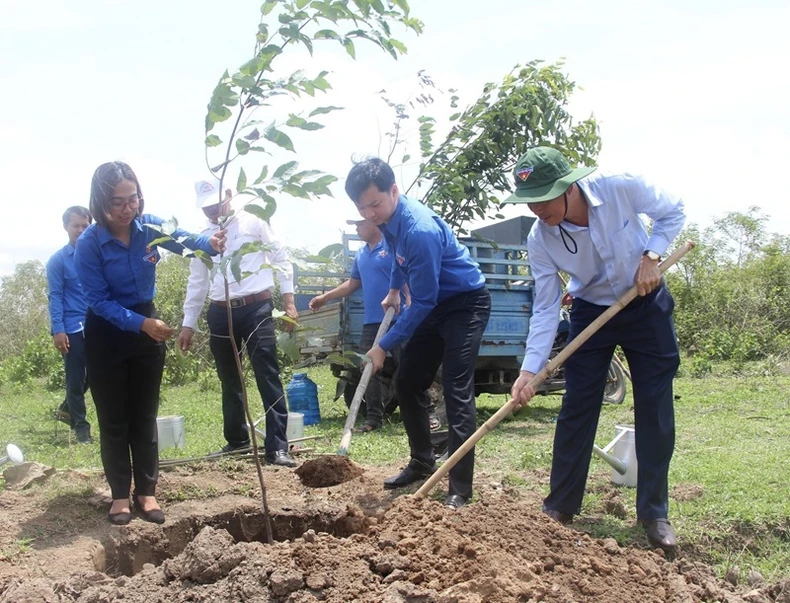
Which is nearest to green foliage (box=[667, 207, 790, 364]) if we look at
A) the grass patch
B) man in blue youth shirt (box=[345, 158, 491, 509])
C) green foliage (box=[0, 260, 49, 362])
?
the grass patch

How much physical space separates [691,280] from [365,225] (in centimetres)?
1234

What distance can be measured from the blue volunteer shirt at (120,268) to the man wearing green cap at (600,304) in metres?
1.70

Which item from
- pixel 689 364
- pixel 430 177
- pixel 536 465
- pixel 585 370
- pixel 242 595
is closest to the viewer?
pixel 242 595

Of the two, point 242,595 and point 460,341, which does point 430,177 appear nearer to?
point 460,341

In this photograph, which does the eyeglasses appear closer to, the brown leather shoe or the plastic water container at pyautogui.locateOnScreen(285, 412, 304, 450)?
the plastic water container at pyautogui.locateOnScreen(285, 412, 304, 450)

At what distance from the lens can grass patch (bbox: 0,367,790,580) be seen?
136 inches

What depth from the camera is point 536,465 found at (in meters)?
4.93

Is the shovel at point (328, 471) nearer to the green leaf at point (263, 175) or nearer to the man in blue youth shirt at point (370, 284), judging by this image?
the man in blue youth shirt at point (370, 284)

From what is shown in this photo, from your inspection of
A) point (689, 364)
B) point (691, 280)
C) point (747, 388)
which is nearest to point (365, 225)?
point (747, 388)

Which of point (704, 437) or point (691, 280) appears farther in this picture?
point (691, 280)

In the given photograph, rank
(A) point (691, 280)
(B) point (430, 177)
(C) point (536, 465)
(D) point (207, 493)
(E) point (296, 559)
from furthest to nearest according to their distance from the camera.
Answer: (A) point (691, 280) → (B) point (430, 177) → (C) point (536, 465) → (D) point (207, 493) → (E) point (296, 559)

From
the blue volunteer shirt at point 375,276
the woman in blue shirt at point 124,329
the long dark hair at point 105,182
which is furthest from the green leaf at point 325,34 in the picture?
the blue volunteer shirt at point 375,276

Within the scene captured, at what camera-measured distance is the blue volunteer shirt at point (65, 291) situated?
6.43m

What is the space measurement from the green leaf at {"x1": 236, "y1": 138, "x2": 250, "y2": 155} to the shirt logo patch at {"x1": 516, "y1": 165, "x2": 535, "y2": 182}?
4.18ft
